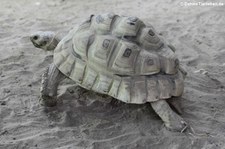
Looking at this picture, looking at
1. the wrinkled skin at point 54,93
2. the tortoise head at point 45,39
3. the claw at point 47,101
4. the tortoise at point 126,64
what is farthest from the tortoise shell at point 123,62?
the tortoise head at point 45,39

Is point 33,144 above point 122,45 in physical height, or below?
below

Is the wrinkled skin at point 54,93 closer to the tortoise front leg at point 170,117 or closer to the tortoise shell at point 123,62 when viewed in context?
the tortoise front leg at point 170,117

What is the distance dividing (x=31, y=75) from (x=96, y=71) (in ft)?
3.77

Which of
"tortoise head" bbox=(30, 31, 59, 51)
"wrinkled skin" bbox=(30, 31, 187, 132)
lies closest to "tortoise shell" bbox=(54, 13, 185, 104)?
"wrinkled skin" bbox=(30, 31, 187, 132)

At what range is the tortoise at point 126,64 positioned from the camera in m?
3.40

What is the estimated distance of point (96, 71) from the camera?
11.4 feet

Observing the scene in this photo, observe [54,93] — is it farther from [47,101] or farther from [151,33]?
[151,33]

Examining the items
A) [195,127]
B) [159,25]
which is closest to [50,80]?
[195,127]

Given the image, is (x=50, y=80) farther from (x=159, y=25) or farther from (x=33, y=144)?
(x=159, y=25)

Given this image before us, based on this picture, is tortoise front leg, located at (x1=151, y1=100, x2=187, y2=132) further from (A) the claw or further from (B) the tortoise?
(A) the claw

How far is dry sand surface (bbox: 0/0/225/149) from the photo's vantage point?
3336 millimetres

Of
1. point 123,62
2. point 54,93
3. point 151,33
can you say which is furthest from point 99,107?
point 151,33

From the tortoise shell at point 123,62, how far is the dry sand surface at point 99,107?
33 centimetres

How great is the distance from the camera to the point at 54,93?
3748 mm
